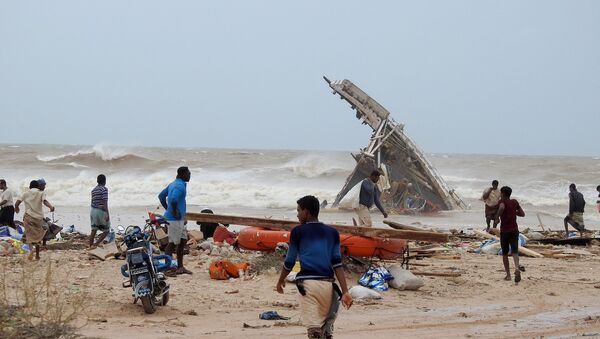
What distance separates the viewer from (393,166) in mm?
25359

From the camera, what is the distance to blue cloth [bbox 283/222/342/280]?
541 centimetres

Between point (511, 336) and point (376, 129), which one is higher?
point (376, 129)

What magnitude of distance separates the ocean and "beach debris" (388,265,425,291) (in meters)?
14.7

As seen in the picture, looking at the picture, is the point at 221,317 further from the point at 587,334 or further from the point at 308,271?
the point at 587,334

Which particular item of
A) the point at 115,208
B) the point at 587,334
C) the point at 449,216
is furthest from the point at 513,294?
the point at 115,208

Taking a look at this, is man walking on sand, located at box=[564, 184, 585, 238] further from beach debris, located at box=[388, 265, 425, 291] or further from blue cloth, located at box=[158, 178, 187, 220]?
blue cloth, located at box=[158, 178, 187, 220]

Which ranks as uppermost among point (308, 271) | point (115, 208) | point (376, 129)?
point (376, 129)

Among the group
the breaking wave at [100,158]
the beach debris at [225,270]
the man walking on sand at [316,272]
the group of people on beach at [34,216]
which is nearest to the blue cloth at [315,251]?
the man walking on sand at [316,272]

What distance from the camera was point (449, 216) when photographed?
2475cm

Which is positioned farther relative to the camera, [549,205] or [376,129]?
[549,205]

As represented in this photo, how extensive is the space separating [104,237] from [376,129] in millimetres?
12322

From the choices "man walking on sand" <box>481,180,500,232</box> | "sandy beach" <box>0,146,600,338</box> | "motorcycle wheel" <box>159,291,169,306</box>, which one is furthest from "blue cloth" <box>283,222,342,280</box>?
"man walking on sand" <box>481,180,500,232</box>

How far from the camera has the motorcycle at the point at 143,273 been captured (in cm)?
784

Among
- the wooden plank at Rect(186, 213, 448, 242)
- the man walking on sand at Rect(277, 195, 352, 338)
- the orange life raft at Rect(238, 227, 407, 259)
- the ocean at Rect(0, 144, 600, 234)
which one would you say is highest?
the man walking on sand at Rect(277, 195, 352, 338)
